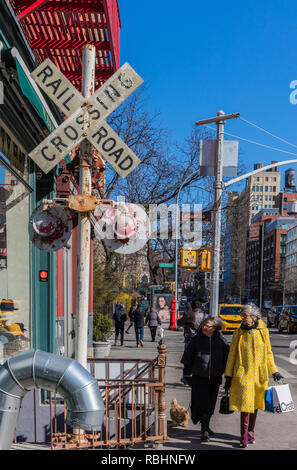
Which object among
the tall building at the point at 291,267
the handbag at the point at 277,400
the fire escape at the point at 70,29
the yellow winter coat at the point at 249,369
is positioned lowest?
the tall building at the point at 291,267

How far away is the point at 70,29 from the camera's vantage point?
7.12 m

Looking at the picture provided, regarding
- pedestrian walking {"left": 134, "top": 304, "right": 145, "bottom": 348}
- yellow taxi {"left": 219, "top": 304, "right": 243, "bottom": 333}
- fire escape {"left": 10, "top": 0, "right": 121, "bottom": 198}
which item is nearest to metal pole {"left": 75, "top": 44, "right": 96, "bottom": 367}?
fire escape {"left": 10, "top": 0, "right": 121, "bottom": 198}

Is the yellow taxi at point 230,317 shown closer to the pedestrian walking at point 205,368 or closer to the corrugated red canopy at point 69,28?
the pedestrian walking at point 205,368

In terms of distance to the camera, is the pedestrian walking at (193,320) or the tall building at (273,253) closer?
the pedestrian walking at (193,320)

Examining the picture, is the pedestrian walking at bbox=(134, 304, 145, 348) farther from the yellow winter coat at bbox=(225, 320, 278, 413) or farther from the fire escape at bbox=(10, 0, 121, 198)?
the yellow winter coat at bbox=(225, 320, 278, 413)

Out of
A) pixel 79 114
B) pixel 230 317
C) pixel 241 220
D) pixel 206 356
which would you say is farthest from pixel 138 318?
pixel 241 220

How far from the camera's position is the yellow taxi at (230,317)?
2612cm

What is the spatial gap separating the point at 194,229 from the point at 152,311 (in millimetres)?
9367

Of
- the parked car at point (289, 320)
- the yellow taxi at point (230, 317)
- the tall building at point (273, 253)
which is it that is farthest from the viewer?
the tall building at point (273, 253)

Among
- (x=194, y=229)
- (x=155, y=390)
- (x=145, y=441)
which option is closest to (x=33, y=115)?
(x=155, y=390)

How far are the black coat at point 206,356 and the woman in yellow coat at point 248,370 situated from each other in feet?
0.74

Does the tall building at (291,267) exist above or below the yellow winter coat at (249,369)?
below

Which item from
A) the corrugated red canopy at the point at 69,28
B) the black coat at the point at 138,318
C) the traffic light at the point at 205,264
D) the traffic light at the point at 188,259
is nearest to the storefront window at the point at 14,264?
the corrugated red canopy at the point at 69,28
